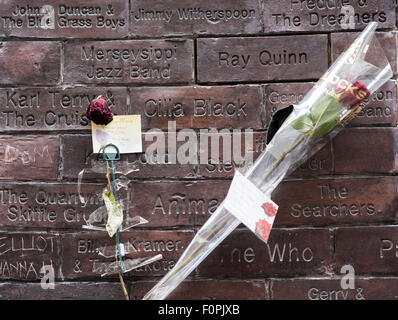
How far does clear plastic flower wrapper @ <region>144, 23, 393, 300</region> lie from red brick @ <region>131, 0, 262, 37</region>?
1.07 ft

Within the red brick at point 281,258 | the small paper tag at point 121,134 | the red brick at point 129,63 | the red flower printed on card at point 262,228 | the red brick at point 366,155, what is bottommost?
the red brick at point 281,258

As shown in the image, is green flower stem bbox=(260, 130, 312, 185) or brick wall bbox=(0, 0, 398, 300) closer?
green flower stem bbox=(260, 130, 312, 185)

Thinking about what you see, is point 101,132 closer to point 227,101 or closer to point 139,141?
point 139,141

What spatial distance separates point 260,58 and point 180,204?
0.57m

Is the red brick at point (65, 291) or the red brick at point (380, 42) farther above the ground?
the red brick at point (380, 42)

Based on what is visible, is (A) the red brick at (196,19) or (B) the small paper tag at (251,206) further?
(A) the red brick at (196,19)

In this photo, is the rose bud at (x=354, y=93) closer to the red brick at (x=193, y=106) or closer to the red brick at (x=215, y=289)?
the red brick at (x=193, y=106)

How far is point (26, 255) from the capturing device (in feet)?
4.07

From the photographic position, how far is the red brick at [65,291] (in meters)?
1.23

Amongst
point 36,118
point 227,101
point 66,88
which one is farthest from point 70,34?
point 227,101

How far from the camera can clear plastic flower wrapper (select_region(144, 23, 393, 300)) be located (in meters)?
1.09

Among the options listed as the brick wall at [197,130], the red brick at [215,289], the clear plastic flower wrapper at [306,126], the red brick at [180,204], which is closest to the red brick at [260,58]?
the brick wall at [197,130]

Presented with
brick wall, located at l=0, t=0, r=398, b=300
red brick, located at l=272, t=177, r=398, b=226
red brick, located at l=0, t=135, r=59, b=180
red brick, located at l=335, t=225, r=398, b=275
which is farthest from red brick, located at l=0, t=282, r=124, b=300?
red brick, located at l=335, t=225, r=398, b=275

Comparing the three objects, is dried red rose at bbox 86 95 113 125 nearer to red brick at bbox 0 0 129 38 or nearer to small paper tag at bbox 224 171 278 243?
red brick at bbox 0 0 129 38
